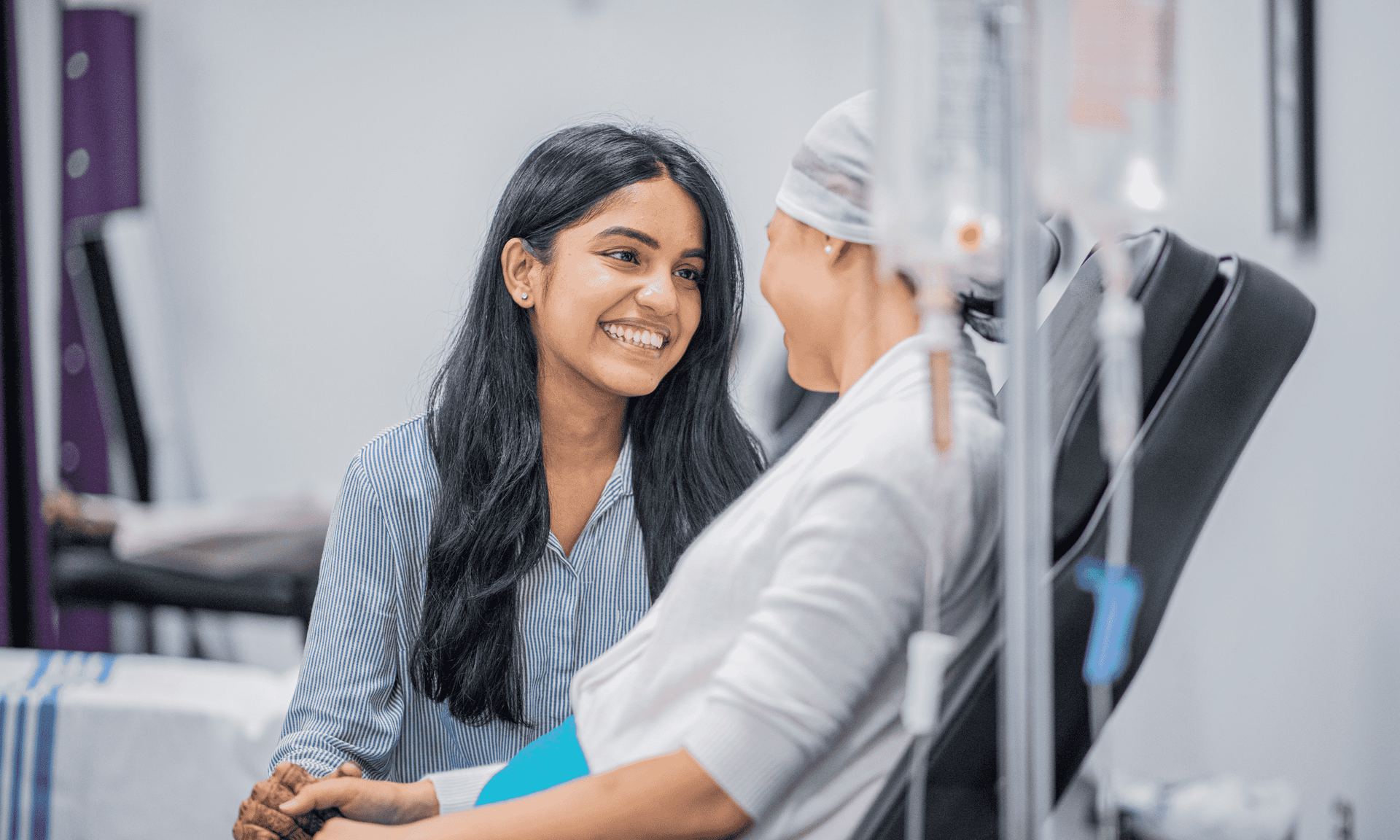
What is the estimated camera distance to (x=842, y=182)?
35.3 inches

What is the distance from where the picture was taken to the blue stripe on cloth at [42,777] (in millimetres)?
1731

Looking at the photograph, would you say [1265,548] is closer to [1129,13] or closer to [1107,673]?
[1107,673]

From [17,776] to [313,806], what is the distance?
1.15 meters

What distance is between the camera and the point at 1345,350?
1269 millimetres

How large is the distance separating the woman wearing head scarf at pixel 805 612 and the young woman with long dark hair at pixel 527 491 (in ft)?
0.52

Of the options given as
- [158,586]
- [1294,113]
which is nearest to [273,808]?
[1294,113]

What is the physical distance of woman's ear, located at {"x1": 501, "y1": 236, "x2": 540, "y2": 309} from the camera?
1.18 meters

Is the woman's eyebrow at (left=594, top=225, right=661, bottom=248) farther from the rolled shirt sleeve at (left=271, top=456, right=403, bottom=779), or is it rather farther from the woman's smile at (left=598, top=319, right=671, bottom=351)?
the rolled shirt sleeve at (left=271, top=456, right=403, bottom=779)

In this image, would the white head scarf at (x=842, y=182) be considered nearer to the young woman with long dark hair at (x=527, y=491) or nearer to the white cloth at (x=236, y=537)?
the young woman with long dark hair at (x=527, y=491)

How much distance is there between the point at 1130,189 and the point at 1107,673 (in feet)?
1.07

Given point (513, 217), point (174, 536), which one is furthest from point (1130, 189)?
point (174, 536)

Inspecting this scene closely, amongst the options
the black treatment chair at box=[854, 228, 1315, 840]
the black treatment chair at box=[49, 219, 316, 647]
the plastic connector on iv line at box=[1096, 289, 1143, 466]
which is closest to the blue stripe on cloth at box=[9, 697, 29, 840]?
the black treatment chair at box=[49, 219, 316, 647]

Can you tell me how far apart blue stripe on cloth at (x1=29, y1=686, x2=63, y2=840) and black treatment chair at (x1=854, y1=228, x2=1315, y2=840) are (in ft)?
5.16

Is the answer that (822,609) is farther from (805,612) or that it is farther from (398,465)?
(398,465)
